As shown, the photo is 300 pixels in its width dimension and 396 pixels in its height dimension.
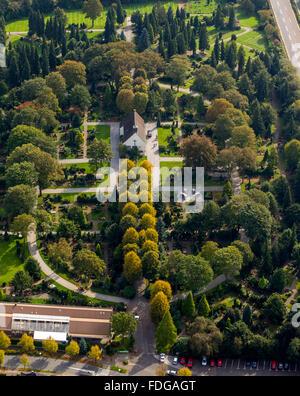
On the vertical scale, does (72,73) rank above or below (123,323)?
above

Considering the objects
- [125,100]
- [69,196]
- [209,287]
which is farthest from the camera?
[125,100]

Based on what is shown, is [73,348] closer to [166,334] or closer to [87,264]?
[166,334]

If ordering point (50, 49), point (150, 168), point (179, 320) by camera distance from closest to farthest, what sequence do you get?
point (179, 320) < point (150, 168) < point (50, 49)

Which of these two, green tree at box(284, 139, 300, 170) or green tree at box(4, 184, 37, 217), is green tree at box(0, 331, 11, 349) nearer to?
green tree at box(4, 184, 37, 217)

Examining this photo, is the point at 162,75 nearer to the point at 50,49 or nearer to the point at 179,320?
the point at 50,49

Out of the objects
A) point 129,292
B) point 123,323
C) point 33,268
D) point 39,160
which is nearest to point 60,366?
point 123,323

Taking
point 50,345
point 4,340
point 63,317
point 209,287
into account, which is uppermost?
point 209,287

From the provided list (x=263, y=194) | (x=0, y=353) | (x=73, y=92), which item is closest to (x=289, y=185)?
(x=263, y=194)
